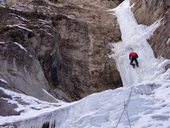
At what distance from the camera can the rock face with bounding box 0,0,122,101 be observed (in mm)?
15719

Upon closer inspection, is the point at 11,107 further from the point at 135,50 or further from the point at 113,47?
the point at 113,47

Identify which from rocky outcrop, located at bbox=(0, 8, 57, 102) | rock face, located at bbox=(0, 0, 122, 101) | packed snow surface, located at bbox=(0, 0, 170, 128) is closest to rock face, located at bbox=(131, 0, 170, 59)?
rock face, located at bbox=(0, 0, 122, 101)

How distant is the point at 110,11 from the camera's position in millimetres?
26984

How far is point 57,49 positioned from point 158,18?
4631mm

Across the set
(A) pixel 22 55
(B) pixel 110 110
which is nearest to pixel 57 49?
(A) pixel 22 55

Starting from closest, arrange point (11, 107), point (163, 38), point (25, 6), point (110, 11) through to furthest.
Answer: point (11, 107) → point (163, 38) → point (25, 6) → point (110, 11)

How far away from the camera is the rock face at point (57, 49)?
15719mm

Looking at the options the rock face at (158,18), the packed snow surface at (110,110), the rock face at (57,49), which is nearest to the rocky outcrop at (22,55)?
the rock face at (57,49)

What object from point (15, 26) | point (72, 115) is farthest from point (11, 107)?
point (15, 26)

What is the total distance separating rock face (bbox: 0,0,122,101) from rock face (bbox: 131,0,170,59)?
173cm

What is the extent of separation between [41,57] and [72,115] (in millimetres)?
7057

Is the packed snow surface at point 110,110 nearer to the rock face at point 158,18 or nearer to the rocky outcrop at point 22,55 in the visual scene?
the rocky outcrop at point 22,55

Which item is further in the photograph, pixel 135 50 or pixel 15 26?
pixel 135 50

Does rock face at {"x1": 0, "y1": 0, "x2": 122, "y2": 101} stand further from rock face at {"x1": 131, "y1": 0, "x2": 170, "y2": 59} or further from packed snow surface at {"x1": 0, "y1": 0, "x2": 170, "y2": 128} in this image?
packed snow surface at {"x1": 0, "y1": 0, "x2": 170, "y2": 128}
